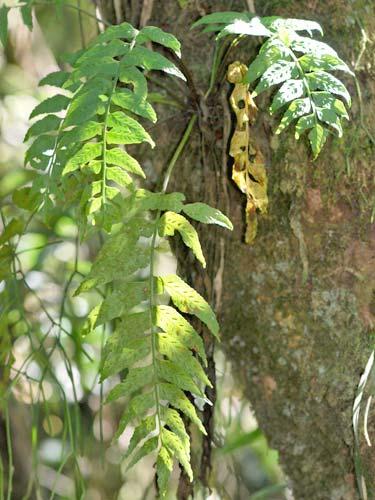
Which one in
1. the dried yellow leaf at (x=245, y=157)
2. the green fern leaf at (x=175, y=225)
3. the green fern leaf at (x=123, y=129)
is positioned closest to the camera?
the green fern leaf at (x=123, y=129)

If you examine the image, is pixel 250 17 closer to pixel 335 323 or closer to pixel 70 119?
pixel 70 119

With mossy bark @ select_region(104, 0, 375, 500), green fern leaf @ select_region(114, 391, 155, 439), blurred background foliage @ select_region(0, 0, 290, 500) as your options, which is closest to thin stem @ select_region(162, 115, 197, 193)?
mossy bark @ select_region(104, 0, 375, 500)

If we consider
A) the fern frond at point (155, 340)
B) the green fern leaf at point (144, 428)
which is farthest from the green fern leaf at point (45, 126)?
the green fern leaf at point (144, 428)

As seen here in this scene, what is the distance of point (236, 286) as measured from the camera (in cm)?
130

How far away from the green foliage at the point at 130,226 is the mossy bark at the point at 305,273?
8.5 inches

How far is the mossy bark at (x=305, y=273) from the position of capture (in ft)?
4.09

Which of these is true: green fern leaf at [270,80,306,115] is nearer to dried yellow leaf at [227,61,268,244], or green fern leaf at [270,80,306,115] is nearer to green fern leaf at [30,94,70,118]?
dried yellow leaf at [227,61,268,244]

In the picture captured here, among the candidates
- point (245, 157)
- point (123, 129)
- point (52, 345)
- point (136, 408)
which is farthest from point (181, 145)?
point (52, 345)

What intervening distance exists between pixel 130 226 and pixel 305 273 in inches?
11.1

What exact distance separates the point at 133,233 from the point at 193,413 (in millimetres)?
245

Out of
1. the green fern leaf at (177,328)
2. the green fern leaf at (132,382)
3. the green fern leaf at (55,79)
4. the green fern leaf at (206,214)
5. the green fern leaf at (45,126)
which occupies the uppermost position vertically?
the green fern leaf at (55,79)

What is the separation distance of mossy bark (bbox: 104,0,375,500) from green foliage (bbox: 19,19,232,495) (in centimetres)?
22

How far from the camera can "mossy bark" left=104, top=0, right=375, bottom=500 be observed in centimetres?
125

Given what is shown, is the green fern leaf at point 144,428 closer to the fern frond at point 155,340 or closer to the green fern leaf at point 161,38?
the fern frond at point 155,340
